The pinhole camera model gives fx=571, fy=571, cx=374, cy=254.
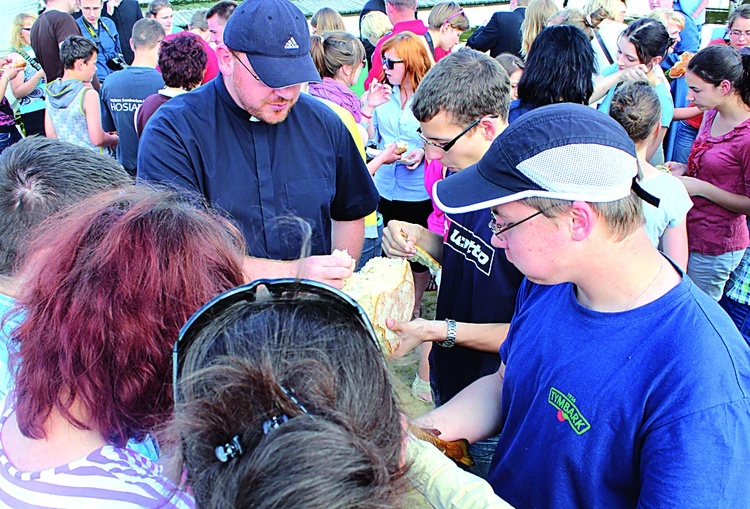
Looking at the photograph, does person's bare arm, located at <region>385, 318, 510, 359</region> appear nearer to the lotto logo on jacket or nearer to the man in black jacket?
the lotto logo on jacket

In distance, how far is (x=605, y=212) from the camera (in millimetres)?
1403

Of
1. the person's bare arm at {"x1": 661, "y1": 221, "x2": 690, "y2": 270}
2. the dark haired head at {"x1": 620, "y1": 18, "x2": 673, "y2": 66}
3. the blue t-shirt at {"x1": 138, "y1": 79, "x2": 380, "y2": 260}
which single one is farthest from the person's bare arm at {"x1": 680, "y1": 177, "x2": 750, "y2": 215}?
the blue t-shirt at {"x1": 138, "y1": 79, "x2": 380, "y2": 260}

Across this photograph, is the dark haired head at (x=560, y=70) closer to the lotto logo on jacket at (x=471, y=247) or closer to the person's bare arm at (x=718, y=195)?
the person's bare arm at (x=718, y=195)

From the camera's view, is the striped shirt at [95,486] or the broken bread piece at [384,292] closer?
the striped shirt at [95,486]

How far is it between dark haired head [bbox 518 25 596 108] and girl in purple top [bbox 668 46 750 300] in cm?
99

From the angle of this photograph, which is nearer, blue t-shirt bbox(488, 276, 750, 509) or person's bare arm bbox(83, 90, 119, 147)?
blue t-shirt bbox(488, 276, 750, 509)

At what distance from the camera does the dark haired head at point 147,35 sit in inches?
201

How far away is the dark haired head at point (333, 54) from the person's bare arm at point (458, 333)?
3381 mm

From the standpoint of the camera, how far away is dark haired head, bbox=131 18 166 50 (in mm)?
5098

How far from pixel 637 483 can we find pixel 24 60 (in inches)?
289

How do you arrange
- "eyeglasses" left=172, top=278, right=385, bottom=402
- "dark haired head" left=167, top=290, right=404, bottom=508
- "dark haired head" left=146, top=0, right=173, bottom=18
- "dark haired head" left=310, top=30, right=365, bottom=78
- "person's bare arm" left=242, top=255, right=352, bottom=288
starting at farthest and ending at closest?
"dark haired head" left=146, top=0, right=173, bottom=18
"dark haired head" left=310, top=30, right=365, bottom=78
"person's bare arm" left=242, top=255, right=352, bottom=288
"eyeglasses" left=172, top=278, right=385, bottom=402
"dark haired head" left=167, top=290, right=404, bottom=508

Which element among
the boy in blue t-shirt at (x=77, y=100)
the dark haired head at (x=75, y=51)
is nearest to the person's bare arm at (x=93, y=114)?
the boy in blue t-shirt at (x=77, y=100)

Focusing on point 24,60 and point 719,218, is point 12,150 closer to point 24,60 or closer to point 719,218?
point 719,218

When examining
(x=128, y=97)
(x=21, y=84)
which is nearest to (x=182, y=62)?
(x=128, y=97)
